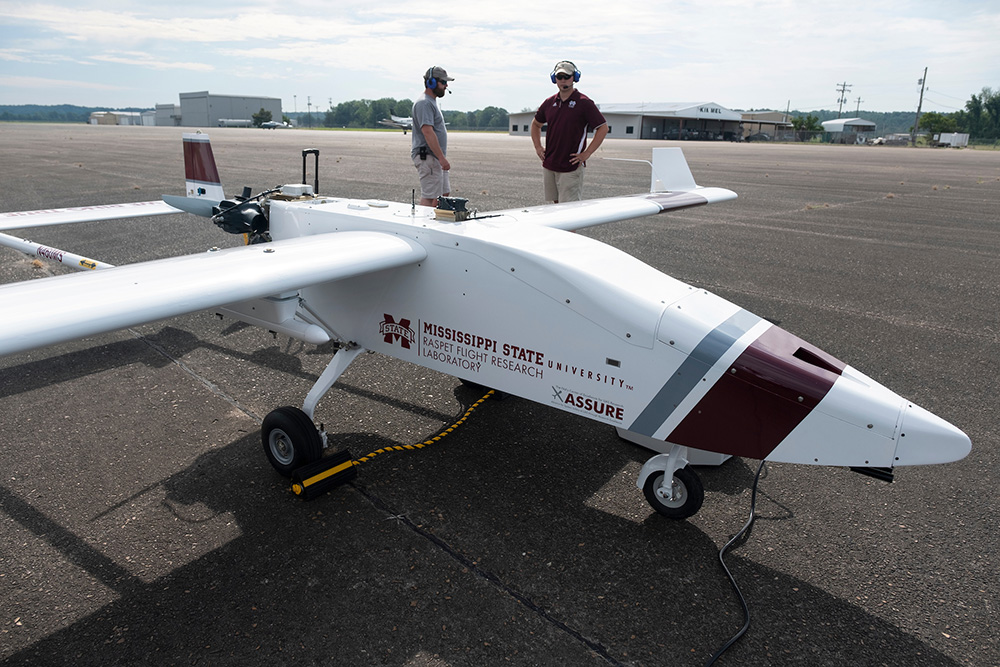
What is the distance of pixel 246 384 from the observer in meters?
5.99

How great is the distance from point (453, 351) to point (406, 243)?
2.69ft

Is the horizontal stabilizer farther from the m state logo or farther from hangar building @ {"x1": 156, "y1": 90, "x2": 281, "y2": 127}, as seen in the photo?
hangar building @ {"x1": 156, "y1": 90, "x2": 281, "y2": 127}

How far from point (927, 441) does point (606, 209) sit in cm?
408

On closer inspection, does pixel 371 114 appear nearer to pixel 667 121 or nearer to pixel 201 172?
pixel 667 121

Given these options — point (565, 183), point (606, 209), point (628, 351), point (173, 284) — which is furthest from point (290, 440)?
point (565, 183)

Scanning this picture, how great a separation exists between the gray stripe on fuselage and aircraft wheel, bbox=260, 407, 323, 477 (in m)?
2.26

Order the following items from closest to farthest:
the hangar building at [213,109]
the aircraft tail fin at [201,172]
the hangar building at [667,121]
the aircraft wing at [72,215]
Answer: the aircraft wing at [72,215] → the aircraft tail fin at [201,172] → the hangar building at [667,121] → the hangar building at [213,109]

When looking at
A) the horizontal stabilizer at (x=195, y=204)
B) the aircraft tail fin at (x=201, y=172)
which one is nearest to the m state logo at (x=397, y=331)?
the horizontal stabilizer at (x=195, y=204)

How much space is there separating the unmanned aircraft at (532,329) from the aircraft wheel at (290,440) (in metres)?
0.01

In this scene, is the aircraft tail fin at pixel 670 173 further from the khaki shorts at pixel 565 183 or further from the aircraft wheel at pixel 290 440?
the aircraft wheel at pixel 290 440

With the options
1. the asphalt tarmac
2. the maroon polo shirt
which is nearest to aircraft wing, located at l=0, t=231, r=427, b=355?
the asphalt tarmac

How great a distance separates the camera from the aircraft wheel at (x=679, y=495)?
12.7ft

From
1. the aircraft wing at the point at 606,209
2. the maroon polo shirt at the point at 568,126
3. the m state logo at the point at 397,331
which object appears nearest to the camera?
the m state logo at the point at 397,331

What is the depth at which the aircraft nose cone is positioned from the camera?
300cm
